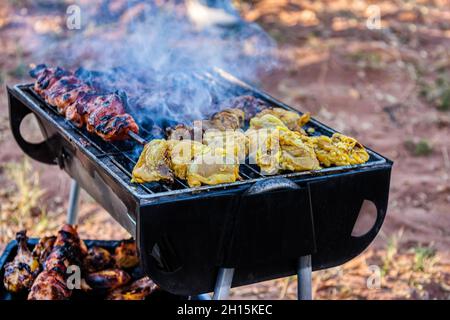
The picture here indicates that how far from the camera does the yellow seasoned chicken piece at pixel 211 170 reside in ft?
8.70

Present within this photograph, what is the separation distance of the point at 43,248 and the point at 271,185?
1.86m

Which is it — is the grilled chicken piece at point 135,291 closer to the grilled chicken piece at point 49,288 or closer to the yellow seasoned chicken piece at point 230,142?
the grilled chicken piece at point 49,288

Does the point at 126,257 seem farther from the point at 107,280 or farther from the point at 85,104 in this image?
the point at 85,104

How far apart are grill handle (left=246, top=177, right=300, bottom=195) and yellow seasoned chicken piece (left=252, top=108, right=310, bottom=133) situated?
70 centimetres

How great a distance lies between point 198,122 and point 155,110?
332mm

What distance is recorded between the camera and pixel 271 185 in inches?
103

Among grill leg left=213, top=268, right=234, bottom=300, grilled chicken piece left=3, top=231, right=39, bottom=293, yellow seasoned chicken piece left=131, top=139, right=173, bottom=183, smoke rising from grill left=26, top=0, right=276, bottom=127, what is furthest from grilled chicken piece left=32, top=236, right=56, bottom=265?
smoke rising from grill left=26, top=0, right=276, bottom=127

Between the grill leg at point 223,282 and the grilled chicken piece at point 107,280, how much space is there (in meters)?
1.13

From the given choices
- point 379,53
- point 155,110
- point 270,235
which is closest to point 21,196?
point 155,110

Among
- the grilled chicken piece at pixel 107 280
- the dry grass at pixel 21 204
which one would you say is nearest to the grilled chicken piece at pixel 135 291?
the grilled chicken piece at pixel 107 280

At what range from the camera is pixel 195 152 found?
282 centimetres

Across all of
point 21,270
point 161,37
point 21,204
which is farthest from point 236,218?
point 161,37

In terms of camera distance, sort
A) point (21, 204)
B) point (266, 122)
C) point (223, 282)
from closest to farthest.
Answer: point (223, 282) < point (266, 122) < point (21, 204)

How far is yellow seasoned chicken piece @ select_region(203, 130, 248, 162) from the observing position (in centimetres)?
287
